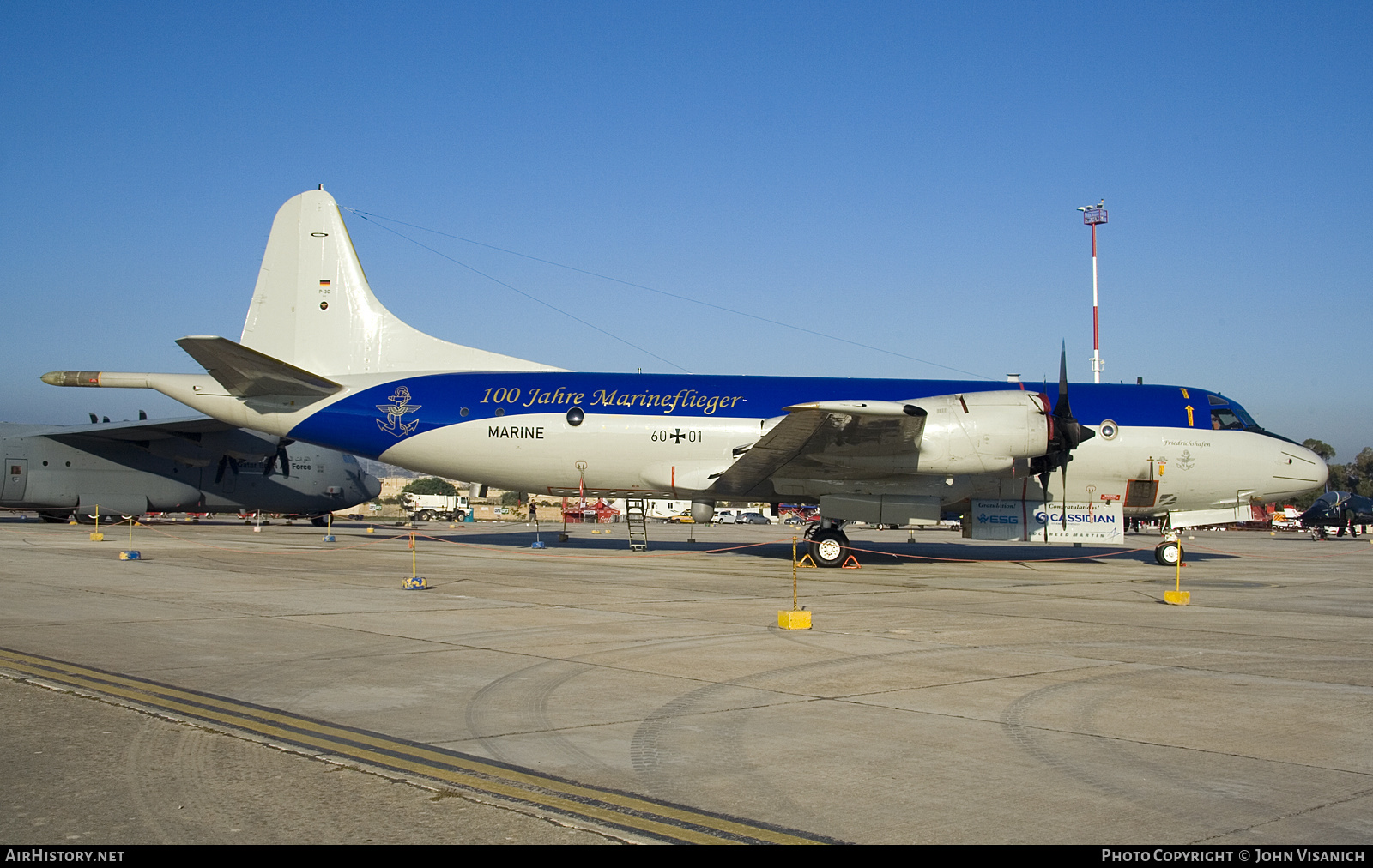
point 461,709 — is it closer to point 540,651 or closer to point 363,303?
point 540,651

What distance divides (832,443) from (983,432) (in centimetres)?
307

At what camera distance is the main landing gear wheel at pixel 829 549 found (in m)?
22.1

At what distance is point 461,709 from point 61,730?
8.24 ft

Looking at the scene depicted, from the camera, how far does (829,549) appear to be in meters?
22.1

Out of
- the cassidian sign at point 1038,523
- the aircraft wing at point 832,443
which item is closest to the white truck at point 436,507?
the aircraft wing at point 832,443

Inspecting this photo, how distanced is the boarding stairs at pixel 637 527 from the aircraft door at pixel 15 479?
2371 cm

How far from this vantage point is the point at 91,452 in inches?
1485

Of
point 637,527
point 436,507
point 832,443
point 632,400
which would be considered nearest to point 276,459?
point 637,527

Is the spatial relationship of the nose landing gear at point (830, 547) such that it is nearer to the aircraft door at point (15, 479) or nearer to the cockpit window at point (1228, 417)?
the cockpit window at point (1228, 417)

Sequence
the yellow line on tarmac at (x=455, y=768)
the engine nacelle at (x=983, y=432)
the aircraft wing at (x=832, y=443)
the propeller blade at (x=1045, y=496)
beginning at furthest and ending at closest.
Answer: the propeller blade at (x=1045, y=496) → the engine nacelle at (x=983, y=432) → the aircraft wing at (x=832, y=443) → the yellow line on tarmac at (x=455, y=768)

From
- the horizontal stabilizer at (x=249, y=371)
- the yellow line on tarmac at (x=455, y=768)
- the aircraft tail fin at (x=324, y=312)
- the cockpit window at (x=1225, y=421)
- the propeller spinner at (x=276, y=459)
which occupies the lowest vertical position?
the yellow line on tarmac at (x=455, y=768)

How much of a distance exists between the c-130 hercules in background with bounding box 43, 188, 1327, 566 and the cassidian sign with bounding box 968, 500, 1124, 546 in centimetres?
4

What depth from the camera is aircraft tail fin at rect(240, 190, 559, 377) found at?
25.1 meters

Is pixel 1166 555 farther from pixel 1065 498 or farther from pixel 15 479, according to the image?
pixel 15 479
